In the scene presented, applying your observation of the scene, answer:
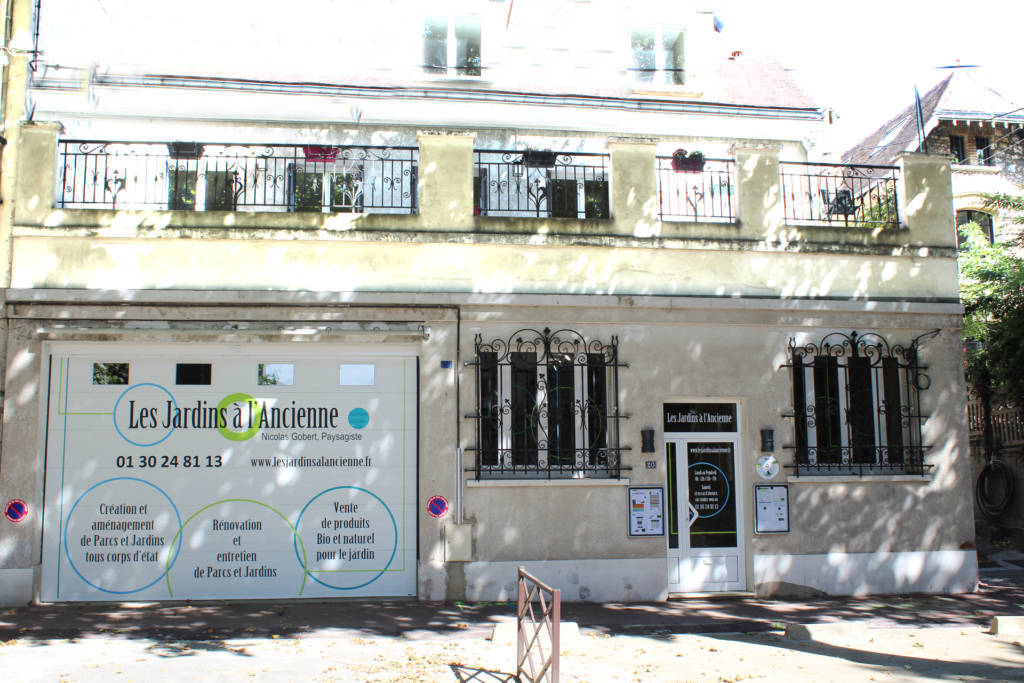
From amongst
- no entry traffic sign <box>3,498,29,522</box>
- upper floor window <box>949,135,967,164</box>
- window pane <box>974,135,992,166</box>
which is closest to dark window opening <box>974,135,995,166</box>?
window pane <box>974,135,992,166</box>

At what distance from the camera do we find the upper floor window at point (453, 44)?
1488cm

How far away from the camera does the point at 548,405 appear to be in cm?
1084

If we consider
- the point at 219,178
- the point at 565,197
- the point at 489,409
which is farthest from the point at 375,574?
the point at 219,178

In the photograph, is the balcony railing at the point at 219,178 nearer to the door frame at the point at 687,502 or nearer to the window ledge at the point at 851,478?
the door frame at the point at 687,502

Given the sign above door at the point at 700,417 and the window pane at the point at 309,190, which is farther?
the window pane at the point at 309,190

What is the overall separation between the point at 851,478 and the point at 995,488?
8.30m

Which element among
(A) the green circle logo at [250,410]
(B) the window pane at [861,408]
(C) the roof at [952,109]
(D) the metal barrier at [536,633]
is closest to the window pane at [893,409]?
(B) the window pane at [861,408]

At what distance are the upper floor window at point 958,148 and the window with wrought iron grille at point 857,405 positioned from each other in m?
16.5

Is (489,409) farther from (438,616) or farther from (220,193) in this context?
(220,193)

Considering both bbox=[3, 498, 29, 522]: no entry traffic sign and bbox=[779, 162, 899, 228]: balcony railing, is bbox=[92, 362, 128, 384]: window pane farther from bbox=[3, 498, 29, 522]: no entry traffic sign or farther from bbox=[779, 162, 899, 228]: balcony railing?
bbox=[779, 162, 899, 228]: balcony railing

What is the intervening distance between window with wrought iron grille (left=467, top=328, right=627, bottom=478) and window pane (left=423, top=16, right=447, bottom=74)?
6.56 meters

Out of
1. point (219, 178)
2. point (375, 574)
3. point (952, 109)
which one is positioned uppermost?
point (952, 109)

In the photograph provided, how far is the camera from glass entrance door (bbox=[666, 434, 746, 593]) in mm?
10938

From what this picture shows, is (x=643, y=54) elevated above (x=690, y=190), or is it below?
above
